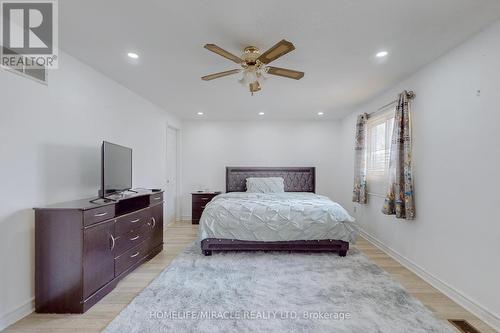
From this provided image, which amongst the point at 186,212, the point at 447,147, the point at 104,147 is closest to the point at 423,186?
the point at 447,147

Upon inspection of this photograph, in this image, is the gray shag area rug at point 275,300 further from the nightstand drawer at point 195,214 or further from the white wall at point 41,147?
the nightstand drawer at point 195,214

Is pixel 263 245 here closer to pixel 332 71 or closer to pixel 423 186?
pixel 423 186

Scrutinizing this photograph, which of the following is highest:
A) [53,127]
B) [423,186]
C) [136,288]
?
[53,127]

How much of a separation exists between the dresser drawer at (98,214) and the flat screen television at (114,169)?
0.23 meters

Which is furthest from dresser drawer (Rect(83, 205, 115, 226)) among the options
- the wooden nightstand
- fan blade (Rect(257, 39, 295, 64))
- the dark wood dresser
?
the wooden nightstand

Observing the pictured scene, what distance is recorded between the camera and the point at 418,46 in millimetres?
2438

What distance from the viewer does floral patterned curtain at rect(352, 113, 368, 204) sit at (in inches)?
177

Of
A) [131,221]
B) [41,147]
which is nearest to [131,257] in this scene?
[131,221]

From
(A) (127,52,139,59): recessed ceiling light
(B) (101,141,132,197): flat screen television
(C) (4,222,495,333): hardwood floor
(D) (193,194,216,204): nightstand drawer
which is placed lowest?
(C) (4,222,495,333): hardwood floor

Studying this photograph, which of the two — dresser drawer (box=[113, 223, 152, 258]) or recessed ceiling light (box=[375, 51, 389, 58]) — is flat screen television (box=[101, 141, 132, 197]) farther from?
recessed ceiling light (box=[375, 51, 389, 58])

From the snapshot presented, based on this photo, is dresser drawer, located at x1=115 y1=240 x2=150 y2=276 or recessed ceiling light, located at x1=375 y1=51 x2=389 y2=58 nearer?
recessed ceiling light, located at x1=375 y1=51 x2=389 y2=58

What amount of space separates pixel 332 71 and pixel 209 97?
2104 mm

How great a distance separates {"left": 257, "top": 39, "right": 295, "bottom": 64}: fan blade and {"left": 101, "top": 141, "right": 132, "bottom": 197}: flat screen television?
1968 millimetres

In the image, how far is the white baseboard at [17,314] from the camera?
195 cm
